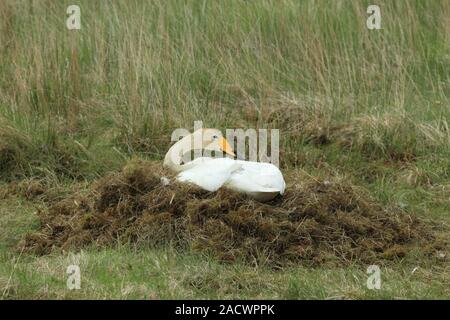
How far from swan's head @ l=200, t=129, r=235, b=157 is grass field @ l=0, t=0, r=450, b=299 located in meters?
0.73

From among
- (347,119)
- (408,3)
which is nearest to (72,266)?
(347,119)

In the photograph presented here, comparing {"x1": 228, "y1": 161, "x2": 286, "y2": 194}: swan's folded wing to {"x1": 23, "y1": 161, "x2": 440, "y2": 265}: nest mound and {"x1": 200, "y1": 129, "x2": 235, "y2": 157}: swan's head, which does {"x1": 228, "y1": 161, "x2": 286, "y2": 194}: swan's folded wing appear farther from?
{"x1": 200, "y1": 129, "x2": 235, "y2": 157}: swan's head

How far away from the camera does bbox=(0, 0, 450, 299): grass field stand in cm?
683

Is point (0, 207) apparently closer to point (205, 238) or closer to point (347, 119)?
point (205, 238)

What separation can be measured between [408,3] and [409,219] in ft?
11.7

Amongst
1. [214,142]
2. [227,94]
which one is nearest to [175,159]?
[214,142]

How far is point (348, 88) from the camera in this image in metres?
8.23

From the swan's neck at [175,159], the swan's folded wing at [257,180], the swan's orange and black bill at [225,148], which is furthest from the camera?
the swan's orange and black bill at [225,148]

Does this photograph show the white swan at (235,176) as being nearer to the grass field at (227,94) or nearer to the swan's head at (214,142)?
the swan's head at (214,142)

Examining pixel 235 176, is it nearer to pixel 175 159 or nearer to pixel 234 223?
pixel 234 223

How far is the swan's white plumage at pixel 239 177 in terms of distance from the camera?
5.95 m

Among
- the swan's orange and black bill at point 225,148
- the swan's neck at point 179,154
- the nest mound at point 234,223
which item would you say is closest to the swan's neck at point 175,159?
the swan's neck at point 179,154

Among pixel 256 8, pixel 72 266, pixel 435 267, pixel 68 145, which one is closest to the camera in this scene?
pixel 72 266

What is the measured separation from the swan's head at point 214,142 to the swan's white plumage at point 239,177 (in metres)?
0.44
